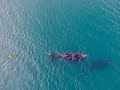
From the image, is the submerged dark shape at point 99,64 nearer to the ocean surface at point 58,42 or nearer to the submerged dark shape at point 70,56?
the ocean surface at point 58,42

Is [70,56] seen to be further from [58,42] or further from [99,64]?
[99,64]

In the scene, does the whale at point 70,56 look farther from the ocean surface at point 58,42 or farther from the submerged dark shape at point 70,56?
the ocean surface at point 58,42

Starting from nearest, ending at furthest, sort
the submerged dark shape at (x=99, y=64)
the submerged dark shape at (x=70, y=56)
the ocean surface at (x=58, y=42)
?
1. the ocean surface at (x=58, y=42)
2. the submerged dark shape at (x=99, y=64)
3. the submerged dark shape at (x=70, y=56)

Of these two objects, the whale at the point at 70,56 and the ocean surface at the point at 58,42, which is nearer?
the ocean surface at the point at 58,42

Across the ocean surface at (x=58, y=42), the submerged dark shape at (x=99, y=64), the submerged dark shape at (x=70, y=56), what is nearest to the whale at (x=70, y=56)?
the submerged dark shape at (x=70, y=56)

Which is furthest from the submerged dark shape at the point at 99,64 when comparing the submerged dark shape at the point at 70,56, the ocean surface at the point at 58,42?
the submerged dark shape at the point at 70,56

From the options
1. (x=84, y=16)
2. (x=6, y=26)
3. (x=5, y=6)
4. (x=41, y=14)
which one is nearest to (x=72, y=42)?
(x=84, y=16)

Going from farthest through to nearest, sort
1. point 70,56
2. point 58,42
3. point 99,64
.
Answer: point 58,42, point 70,56, point 99,64

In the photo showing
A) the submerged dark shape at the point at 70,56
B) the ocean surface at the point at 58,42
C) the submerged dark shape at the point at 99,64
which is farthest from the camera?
the submerged dark shape at the point at 70,56

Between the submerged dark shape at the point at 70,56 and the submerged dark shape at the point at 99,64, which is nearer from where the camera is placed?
the submerged dark shape at the point at 99,64

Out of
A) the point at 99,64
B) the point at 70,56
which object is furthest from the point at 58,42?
the point at 99,64
